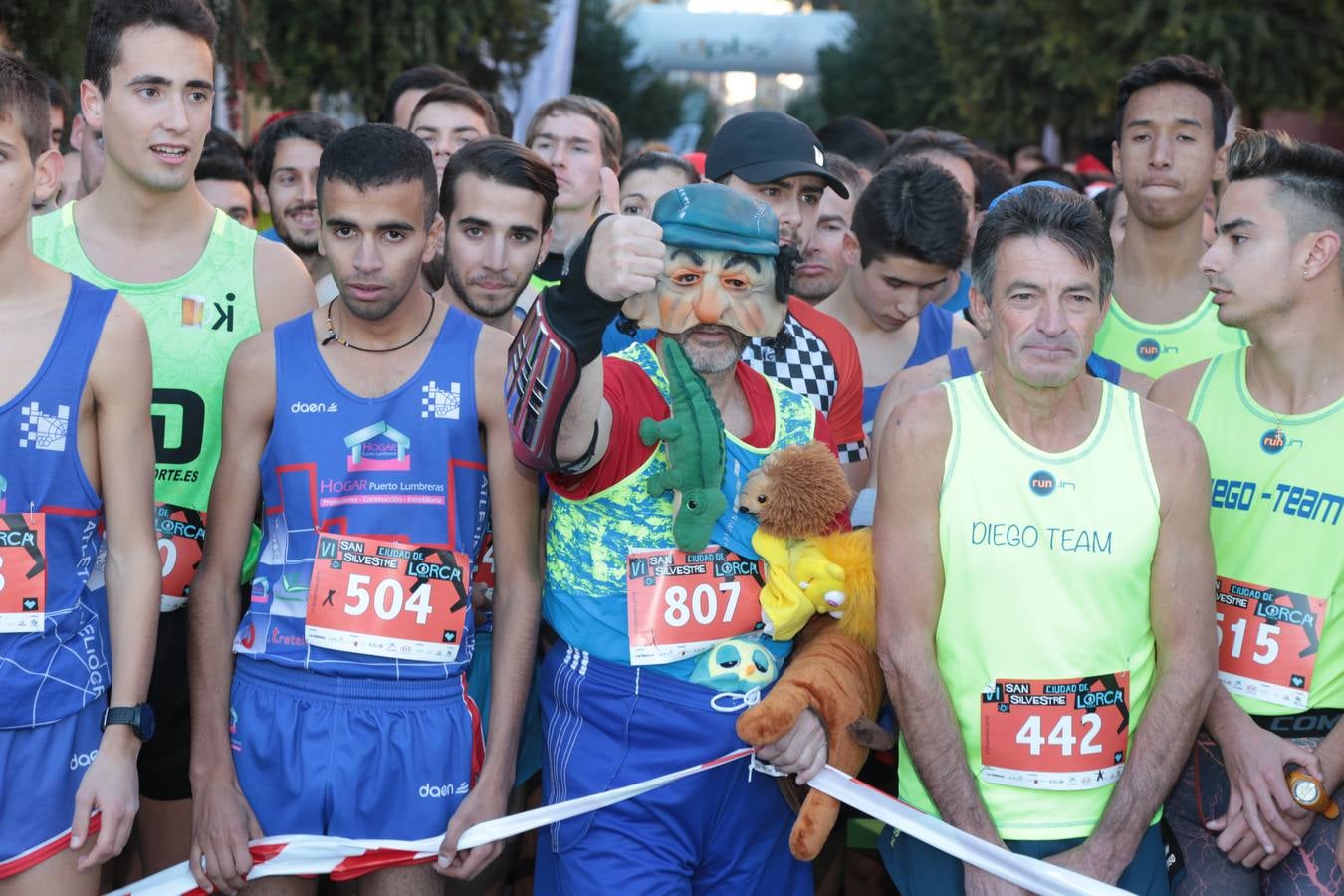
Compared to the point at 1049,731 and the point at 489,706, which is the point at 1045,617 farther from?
the point at 489,706

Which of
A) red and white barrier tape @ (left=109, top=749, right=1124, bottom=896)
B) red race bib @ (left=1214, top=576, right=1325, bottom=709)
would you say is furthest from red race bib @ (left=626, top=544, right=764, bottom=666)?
red race bib @ (left=1214, top=576, right=1325, bottom=709)

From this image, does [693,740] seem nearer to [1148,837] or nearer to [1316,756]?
[1148,837]

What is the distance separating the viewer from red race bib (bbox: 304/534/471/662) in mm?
3604

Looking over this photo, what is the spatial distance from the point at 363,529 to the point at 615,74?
31.6 metres

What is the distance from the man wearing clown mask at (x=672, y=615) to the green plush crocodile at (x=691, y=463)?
1.4 inches

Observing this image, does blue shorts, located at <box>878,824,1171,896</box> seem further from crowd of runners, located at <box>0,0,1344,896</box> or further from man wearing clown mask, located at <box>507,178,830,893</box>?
man wearing clown mask, located at <box>507,178,830,893</box>

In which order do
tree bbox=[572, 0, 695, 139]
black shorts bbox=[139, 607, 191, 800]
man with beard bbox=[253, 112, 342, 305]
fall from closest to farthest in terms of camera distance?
1. black shorts bbox=[139, 607, 191, 800]
2. man with beard bbox=[253, 112, 342, 305]
3. tree bbox=[572, 0, 695, 139]

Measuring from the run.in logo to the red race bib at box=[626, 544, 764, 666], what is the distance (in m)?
0.75

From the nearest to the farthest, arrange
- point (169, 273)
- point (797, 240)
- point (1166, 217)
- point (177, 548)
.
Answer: point (177, 548) → point (169, 273) → point (797, 240) → point (1166, 217)

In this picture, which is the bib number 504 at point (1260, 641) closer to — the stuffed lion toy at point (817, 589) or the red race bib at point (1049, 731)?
the red race bib at point (1049, 731)

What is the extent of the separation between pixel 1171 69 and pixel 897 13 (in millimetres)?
26895

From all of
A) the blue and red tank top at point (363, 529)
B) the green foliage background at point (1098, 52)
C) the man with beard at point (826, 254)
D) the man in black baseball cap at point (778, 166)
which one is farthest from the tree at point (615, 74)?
the blue and red tank top at point (363, 529)

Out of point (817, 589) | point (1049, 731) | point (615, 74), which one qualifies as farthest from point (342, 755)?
point (615, 74)

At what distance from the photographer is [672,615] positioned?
3609 mm
